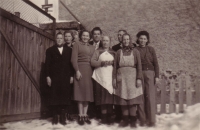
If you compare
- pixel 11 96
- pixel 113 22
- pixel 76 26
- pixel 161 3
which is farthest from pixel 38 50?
pixel 161 3

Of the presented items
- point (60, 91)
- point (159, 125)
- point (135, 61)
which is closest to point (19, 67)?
point (60, 91)

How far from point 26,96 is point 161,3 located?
6.33 m

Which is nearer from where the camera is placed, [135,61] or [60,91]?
[135,61]

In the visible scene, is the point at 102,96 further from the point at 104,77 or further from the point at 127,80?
the point at 127,80

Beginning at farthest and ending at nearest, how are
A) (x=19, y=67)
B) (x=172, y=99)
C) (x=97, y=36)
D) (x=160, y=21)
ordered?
(x=160, y=21) → (x=172, y=99) → (x=97, y=36) → (x=19, y=67)

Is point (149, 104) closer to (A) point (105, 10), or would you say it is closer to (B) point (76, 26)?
(B) point (76, 26)

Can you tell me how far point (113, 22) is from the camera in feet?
30.2

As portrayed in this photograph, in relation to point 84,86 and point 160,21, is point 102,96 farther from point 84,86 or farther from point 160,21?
point 160,21

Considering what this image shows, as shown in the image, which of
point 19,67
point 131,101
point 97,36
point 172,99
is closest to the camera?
point 131,101

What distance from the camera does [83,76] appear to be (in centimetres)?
413

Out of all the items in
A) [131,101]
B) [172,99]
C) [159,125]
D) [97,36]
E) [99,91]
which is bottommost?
[159,125]

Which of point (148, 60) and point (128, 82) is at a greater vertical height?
point (148, 60)

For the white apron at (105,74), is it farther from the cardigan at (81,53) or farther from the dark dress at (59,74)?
the dark dress at (59,74)

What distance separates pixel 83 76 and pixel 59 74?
1.41 feet
